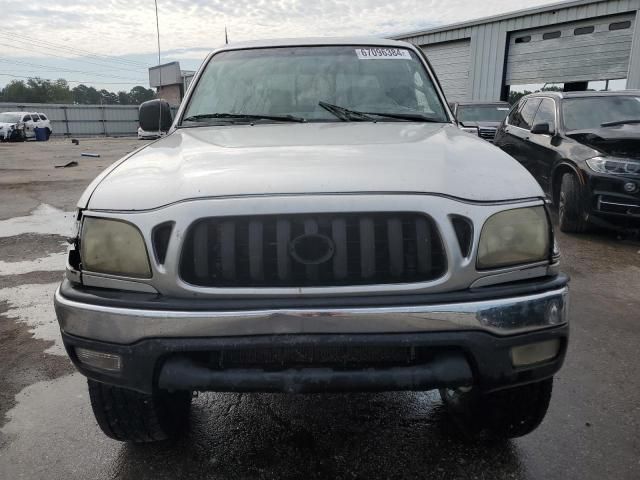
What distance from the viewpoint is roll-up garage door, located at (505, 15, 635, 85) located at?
13516 millimetres

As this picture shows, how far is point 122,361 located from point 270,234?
2.18 ft

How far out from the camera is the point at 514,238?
187 cm

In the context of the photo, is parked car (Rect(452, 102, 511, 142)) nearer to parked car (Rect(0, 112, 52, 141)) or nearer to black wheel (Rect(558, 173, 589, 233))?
black wheel (Rect(558, 173, 589, 233))

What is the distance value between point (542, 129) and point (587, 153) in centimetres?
85

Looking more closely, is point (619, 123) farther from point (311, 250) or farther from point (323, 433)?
point (311, 250)

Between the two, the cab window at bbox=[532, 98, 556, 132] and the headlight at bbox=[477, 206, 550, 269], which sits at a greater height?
the cab window at bbox=[532, 98, 556, 132]

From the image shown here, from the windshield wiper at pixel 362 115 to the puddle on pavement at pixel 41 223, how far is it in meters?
4.35

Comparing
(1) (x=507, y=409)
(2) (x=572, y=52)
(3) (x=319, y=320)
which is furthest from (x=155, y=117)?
(2) (x=572, y=52)

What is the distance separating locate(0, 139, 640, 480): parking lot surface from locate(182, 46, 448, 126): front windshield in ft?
5.17

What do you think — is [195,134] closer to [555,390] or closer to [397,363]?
[397,363]

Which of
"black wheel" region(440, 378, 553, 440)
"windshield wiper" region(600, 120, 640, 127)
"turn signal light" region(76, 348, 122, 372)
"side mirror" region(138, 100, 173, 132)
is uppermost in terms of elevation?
"side mirror" region(138, 100, 173, 132)

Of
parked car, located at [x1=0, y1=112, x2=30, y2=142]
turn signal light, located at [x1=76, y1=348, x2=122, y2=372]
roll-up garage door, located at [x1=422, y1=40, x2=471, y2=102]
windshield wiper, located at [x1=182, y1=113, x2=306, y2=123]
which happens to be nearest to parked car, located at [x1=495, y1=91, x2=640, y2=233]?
windshield wiper, located at [x1=182, y1=113, x2=306, y2=123]

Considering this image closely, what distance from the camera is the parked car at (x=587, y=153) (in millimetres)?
5656

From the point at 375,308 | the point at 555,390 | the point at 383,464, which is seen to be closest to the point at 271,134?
the point at 375,308
